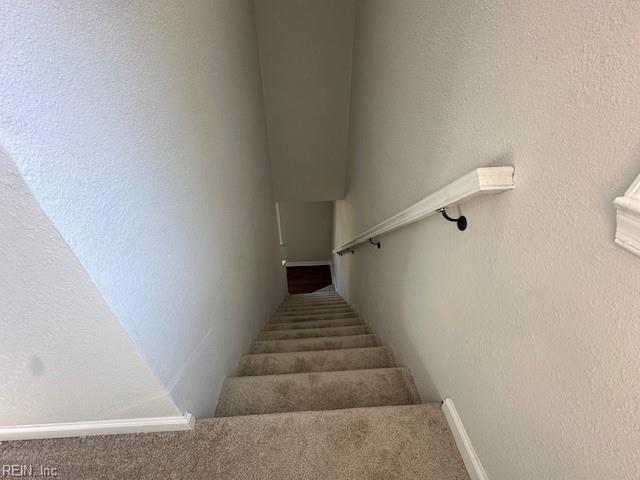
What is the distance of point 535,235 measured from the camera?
591 mm

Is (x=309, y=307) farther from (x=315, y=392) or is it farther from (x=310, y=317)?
(x=315, y=392)

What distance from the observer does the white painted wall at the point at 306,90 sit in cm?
248

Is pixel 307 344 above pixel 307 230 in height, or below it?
above

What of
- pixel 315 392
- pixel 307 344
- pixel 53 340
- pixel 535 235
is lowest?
pixel 307 344

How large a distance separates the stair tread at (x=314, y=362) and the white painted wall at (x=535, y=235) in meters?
0.52

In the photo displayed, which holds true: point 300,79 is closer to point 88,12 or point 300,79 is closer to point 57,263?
point 88,12

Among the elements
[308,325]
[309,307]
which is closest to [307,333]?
[308,325]

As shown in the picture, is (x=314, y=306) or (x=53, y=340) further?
(x=314, y=306)

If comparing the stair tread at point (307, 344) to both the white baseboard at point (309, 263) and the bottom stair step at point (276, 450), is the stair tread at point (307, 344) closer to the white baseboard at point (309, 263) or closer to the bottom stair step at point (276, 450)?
the bottom stair step at point (276, 450)

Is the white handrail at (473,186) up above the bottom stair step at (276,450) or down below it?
above

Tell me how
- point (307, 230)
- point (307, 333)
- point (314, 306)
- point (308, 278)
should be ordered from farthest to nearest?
point (308, 278) < point (307, 230) < point (314, 306) < point (307, 333)

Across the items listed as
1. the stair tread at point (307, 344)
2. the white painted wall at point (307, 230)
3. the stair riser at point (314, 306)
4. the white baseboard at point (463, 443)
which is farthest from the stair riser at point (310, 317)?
the white painted wall at point (307, 230)

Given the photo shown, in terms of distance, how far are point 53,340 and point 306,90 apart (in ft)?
9.51

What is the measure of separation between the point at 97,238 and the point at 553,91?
2.97ft
